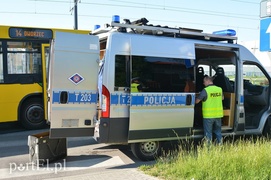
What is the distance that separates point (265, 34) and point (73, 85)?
145 inches

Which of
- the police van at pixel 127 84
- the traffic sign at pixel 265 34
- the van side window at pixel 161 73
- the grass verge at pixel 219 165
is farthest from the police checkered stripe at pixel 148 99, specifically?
the traffic sign at pixel 265 34

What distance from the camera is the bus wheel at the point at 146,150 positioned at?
6.09 metres

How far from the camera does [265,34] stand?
568cm

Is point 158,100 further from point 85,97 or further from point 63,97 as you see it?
point 63,97

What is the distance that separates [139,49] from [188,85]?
1.36 m

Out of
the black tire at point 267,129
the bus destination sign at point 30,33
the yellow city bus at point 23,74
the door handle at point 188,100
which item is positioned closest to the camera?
the door handle at point 188,100

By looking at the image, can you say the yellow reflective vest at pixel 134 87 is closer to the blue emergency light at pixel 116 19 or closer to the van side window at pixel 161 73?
the van side window at pixel 161 73

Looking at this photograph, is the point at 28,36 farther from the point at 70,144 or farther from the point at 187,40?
the point at 187,40

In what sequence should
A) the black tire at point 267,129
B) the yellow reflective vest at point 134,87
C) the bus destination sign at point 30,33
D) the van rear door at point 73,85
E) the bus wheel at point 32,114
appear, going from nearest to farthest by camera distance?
the van rear door at point 73,85
the yellow reflective vest at point 134,87
the black tire at point 267,129
the bus destination sign at point 30,33
the bus wheel at point 32,114
